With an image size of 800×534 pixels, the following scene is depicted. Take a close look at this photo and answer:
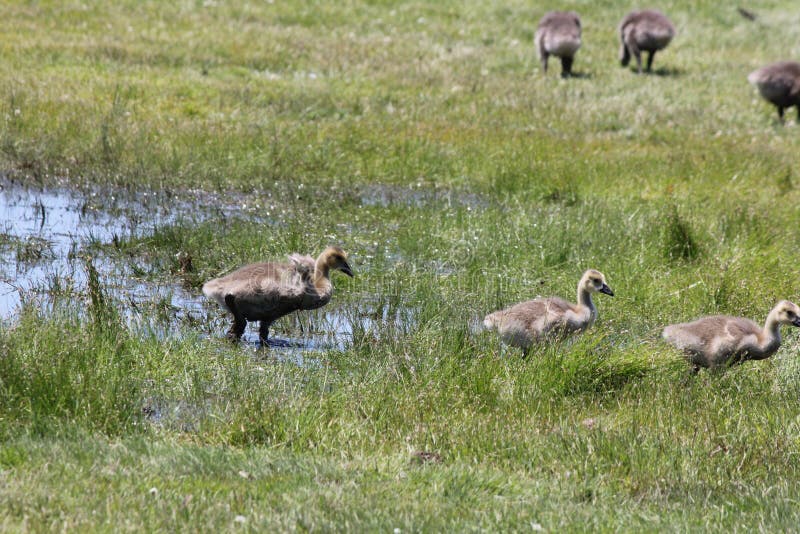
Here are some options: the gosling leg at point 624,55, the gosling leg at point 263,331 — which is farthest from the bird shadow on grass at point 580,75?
the gosling leg at point 263,331

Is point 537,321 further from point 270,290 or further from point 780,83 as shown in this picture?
point 780,83

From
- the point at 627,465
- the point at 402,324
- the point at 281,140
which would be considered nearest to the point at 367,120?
the point at 281,140

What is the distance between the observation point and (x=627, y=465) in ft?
23.6

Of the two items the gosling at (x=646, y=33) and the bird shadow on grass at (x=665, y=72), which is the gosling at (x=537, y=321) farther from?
the bird shadow on grass at (x=665, y=72)

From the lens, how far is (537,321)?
9.46 m

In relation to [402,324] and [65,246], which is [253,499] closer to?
[402,324]

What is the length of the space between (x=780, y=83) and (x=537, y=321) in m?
14.3

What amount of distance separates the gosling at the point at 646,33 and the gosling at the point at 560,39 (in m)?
1.32

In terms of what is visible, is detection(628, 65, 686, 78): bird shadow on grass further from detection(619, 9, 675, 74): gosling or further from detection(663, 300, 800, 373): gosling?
detection(663, 300, 800, 373): gosling

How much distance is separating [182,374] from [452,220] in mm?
5718

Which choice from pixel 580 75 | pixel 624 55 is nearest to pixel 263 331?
pixel 580 75

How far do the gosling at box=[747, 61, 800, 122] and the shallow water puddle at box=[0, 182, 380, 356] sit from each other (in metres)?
12.1

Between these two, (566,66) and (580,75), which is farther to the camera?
(580,75)

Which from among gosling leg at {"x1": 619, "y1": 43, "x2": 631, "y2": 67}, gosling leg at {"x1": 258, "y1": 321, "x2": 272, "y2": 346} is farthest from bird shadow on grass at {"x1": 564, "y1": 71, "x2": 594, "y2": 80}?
gosling leg at {"x1": 258, "y1": 321, "x2": 272, "y2": 346}
